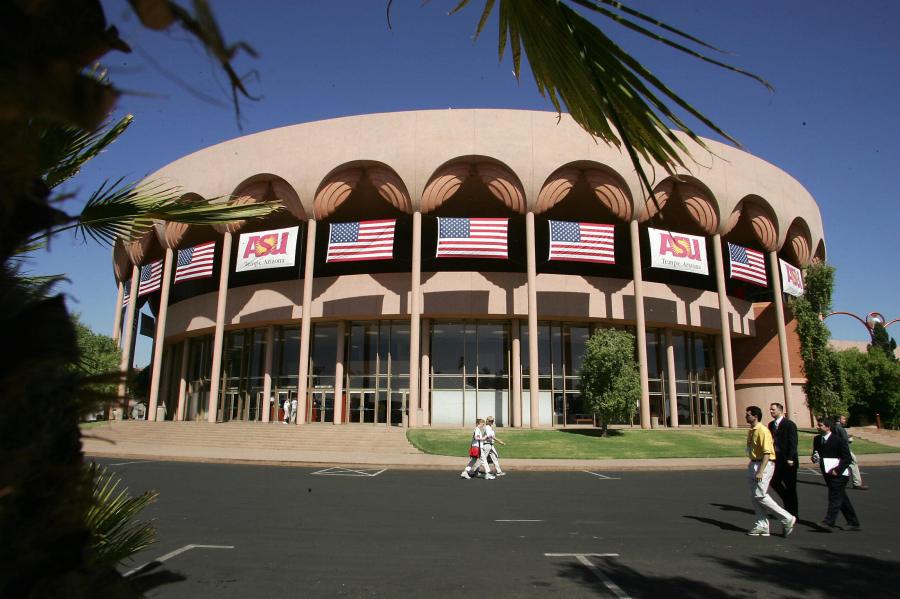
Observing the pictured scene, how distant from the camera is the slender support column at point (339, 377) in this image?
111ft

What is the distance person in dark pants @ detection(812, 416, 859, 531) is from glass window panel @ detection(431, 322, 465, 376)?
24.8 metres

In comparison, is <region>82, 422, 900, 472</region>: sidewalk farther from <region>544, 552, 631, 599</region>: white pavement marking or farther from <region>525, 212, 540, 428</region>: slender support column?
<region>544, 552, 631, 599</region>: white pavement marking

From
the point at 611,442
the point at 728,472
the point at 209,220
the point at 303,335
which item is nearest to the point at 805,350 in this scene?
the point at 611,442

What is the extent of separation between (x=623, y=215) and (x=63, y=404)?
33694 millimetres

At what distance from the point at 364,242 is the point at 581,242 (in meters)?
11.4

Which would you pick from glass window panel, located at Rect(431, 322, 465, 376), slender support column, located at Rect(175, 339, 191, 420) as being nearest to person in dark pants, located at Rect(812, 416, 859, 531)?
glass window panel, located at Rect(431, 322, 465, 376)

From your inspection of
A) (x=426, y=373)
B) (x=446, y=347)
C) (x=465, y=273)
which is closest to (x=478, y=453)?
(x=426, y=373)

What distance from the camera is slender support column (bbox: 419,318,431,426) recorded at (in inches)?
1282

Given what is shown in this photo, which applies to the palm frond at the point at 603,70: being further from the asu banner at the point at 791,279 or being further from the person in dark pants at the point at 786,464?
the asu banner at the point at 791,279

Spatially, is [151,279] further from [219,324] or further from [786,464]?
[786,464]

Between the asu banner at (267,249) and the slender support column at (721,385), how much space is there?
27394 mm

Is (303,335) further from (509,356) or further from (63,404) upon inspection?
(63,404)

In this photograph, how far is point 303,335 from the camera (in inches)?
1280

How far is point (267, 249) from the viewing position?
108ft
